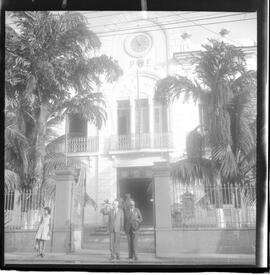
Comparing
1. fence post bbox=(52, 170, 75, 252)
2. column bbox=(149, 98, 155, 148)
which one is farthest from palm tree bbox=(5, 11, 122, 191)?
column bbox=(149, 98, 155, 148)

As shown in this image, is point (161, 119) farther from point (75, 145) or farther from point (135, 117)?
point (75, 145)

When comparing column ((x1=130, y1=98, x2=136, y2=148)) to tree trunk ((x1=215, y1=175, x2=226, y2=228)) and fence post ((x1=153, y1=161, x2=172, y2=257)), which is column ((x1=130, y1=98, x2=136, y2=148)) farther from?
tree trunk ((x1=215, y1=175, x2=226, y2=228))

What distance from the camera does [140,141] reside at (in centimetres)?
515

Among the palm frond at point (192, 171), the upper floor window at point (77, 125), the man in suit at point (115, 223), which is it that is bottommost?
the man in suit at point (115, 223)

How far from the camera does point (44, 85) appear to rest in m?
5.39

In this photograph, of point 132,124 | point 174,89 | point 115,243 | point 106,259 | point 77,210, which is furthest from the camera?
point 132,124

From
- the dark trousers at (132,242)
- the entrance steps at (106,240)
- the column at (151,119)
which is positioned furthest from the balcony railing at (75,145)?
the dark trousers at (132,242)

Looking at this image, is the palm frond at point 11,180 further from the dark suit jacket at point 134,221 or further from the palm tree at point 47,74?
the dark suit jacket at point 134,221

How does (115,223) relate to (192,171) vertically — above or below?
below

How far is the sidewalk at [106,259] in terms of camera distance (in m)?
4.67

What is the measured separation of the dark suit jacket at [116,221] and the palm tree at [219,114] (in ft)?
2.59

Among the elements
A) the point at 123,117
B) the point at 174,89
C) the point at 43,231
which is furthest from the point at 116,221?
the point at 174,89

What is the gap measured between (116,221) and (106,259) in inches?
17.5

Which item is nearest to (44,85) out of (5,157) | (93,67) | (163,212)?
(93,67)
